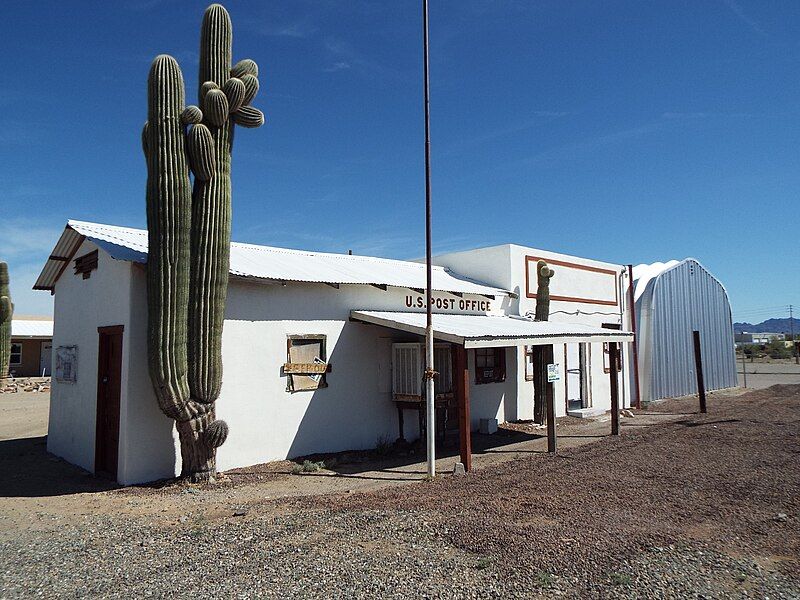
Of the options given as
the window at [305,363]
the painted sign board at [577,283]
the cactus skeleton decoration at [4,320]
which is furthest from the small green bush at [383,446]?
the cactus skeleton decoration at [4,320]

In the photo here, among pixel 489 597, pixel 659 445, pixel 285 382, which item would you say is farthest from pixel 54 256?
pixel 659 445

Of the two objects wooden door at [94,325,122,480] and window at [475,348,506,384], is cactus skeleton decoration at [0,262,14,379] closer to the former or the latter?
wooden door at [94,325,122,480]

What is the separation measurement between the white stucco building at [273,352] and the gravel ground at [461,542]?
1.62 meters

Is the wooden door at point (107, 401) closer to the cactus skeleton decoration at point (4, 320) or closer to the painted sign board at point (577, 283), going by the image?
the painted sign board at point (577, 283)

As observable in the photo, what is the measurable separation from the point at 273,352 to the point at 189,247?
2490 millimetres

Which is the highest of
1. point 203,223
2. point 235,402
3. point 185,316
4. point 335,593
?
point 203,223

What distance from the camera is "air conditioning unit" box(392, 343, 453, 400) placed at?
11883 millimetres

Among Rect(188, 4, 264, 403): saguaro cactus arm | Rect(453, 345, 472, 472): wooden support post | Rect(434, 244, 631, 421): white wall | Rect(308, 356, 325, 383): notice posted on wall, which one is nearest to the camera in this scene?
Rect(188, 4, 264, 403): saguaro cactus arm

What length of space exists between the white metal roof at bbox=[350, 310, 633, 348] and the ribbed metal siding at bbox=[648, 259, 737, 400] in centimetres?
880

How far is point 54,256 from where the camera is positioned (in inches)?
484

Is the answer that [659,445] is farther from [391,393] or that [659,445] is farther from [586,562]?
[586,562]

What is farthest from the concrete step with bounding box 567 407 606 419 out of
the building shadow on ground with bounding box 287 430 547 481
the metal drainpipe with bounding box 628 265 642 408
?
the building shadow on ground with bounding box 287 430 547 481

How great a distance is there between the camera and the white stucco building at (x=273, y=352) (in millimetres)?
9437

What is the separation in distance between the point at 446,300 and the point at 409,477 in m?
5.73
